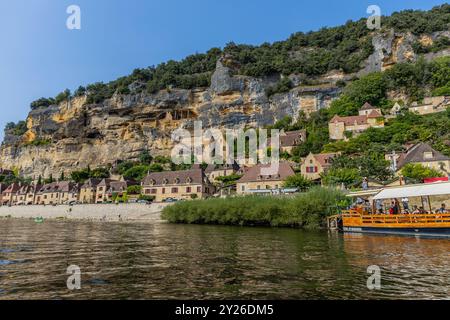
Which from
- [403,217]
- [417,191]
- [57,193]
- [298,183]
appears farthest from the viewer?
[57,193]

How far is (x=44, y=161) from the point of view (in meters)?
126

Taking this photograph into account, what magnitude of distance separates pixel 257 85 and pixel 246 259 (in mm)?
99306

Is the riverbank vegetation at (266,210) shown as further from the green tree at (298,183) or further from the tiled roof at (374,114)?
the tiled roof at (374,114)

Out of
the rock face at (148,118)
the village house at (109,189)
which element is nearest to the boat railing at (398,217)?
the village house at (109,189)

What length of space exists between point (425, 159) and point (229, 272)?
53422 mm

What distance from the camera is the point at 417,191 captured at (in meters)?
27.8

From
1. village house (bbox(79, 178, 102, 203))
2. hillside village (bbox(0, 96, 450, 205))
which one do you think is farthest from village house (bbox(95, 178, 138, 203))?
village house (bbox(79, 178, 102, 203))

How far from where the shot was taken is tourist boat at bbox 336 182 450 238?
25938 mm

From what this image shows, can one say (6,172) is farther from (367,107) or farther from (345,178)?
(367,107)

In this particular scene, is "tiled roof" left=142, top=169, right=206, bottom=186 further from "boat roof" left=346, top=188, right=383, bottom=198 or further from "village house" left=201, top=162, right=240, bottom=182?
"boat roof" left=346, top=188, right=383, bottom=198

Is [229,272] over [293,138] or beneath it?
beneath

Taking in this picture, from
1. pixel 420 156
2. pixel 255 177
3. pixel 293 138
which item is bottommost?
pixel 255 177

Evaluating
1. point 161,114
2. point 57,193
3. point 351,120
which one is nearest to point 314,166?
point 351,120
